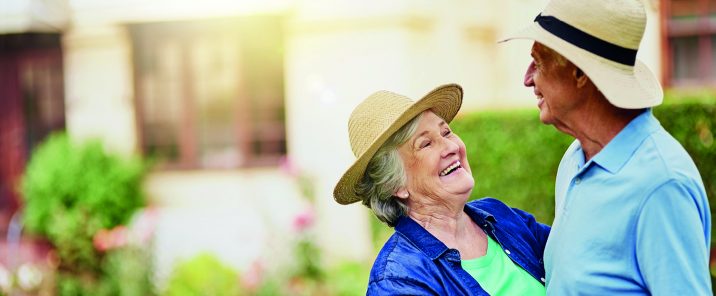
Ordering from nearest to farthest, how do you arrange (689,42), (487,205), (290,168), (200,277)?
(487,205), (200,277), (689,42), (290,168)

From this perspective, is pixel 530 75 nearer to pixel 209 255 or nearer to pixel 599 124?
pixel 599 124

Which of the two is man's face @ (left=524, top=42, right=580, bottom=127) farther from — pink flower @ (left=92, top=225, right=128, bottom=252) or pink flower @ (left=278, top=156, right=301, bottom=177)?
pink flower @ (left=278, top=156, right=301, bottom=177)

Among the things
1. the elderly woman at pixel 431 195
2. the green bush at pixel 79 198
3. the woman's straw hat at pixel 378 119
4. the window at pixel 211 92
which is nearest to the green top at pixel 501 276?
the elderly woman at pixel 431 195

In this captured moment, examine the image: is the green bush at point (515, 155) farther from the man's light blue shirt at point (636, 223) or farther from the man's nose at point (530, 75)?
the man's light blue shirt at point (636, 223)

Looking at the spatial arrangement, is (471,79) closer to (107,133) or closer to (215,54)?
(215,54)

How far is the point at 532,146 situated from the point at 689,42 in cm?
252


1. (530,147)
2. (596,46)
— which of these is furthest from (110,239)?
(596,46)

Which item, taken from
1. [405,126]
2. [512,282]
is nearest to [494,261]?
[512,282]

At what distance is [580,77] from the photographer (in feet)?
7.20

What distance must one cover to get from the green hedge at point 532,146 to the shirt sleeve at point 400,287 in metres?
4.20

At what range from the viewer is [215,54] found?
9.66m

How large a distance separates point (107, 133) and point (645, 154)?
28.6 ft

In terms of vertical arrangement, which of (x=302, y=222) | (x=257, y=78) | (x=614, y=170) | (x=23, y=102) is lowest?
(x=302, y=222)

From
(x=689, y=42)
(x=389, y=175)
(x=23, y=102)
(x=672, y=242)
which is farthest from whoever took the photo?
(x=23, y=102)
